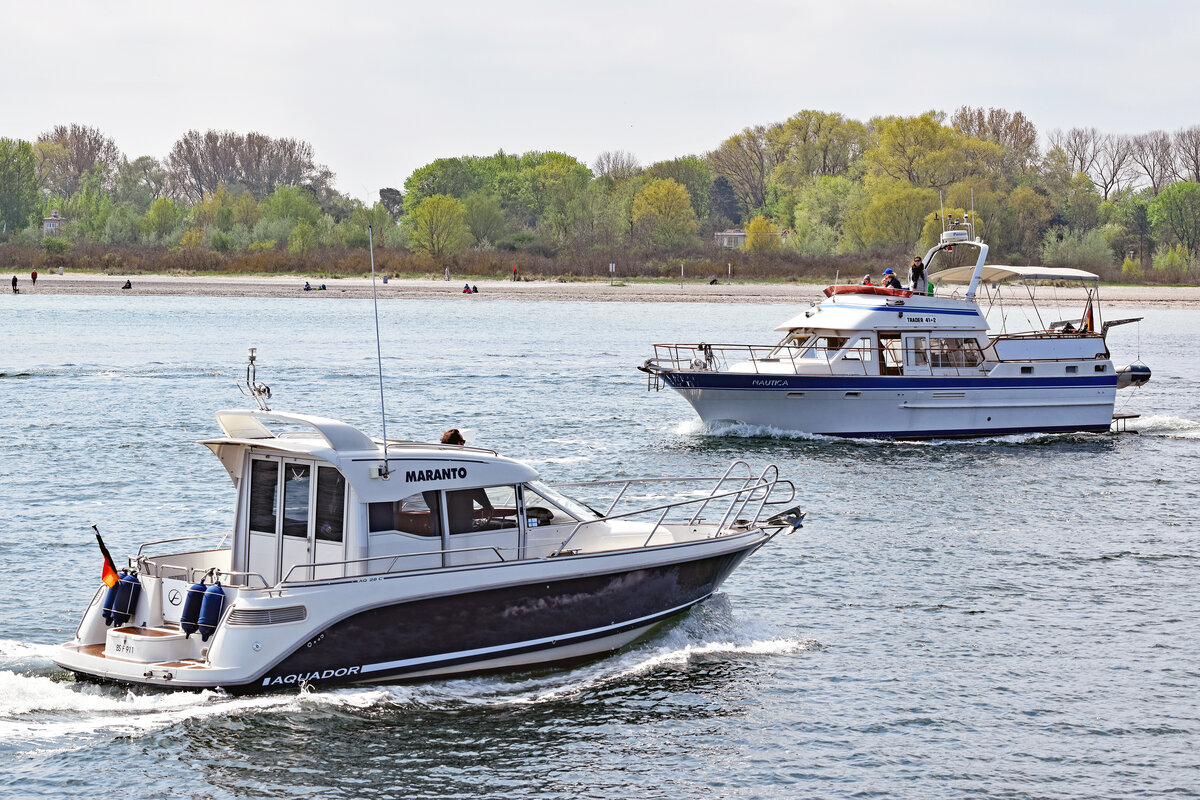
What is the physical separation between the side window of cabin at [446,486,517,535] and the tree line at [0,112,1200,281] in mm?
97173

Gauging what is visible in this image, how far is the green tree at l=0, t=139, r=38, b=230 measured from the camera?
139375 millimetres

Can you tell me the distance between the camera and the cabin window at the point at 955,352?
32.1 m

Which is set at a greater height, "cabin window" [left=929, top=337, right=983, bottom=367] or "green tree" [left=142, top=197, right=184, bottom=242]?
"green tree" [left=142, top=197, right=184, bottom=242]

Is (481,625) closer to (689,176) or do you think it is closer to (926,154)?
(926,154)

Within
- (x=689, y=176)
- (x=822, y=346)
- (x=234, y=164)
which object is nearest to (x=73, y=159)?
(x=234, y=164)

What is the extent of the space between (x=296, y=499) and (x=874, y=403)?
20.6m

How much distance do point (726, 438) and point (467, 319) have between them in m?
52.8

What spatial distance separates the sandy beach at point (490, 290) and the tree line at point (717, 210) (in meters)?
6.29

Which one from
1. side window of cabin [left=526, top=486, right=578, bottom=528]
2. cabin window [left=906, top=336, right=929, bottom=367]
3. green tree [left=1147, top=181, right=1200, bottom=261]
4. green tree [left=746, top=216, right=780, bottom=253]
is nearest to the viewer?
side window of cabin [left=526, top=486, right=578, bottom=528]

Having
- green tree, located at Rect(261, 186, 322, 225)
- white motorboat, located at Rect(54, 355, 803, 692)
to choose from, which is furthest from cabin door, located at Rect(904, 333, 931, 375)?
green tree, located at Rect(261, 186, 322, 225)

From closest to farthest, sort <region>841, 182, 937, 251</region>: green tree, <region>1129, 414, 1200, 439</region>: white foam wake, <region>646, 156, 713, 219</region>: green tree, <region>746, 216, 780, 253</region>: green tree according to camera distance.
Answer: <region>1129, 414, 1200, 439</region>: white foam wake
<region>841, 182, 937, 251</region>: green tree
<region>746, 216, 780, 253</region>: green tree
<region>646, 156, 713, 219</region>: green tree

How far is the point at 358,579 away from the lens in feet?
43.3

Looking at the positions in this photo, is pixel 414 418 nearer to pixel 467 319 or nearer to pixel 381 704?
pixel 381 704

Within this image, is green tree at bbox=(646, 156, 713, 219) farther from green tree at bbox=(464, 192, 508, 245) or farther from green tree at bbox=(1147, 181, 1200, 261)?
green tree at bbox=(1147, 181, 1200, 261)
